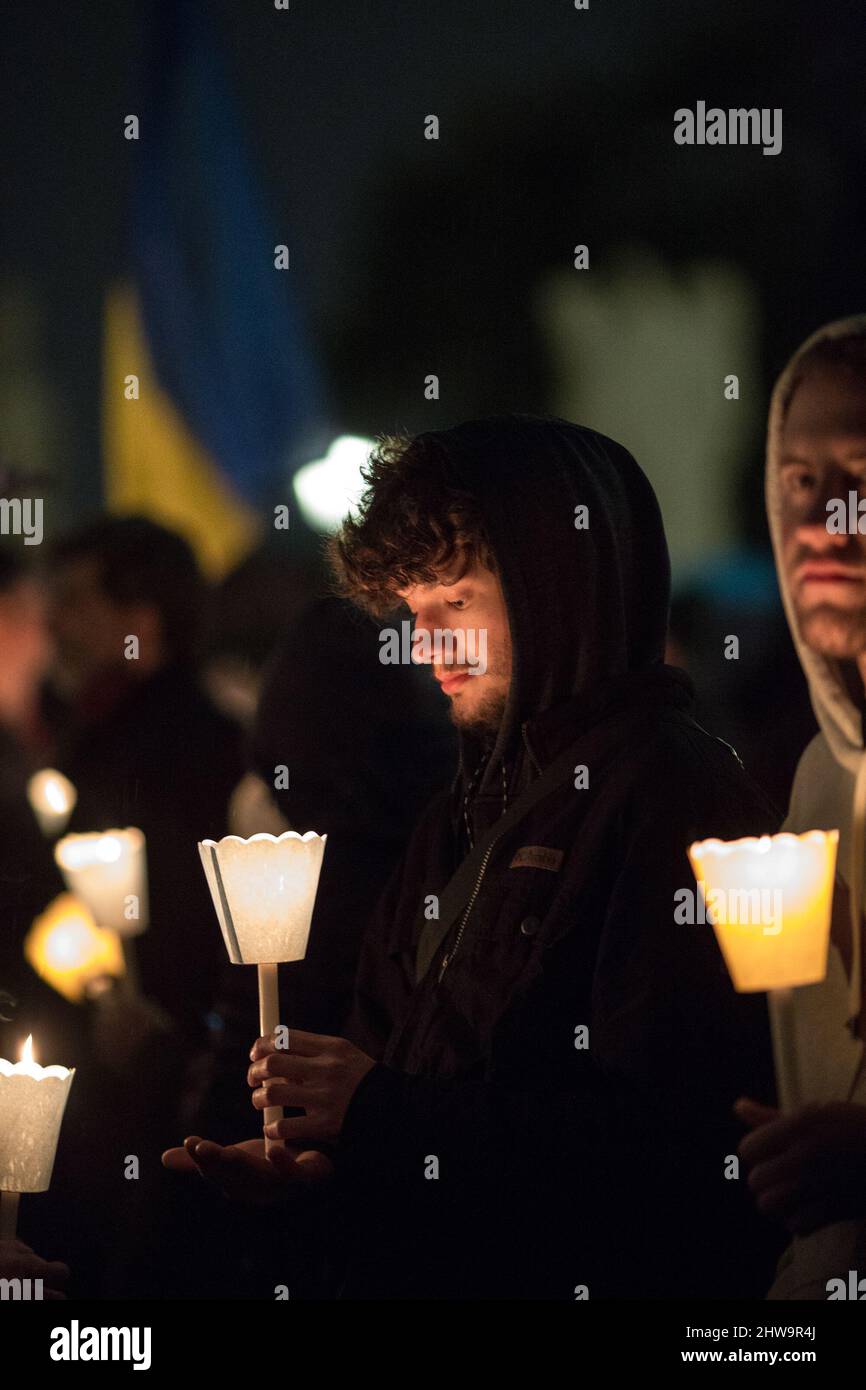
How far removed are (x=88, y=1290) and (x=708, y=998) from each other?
1.71m

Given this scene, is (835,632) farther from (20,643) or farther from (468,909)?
(20,643)

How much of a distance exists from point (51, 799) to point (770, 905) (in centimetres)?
203

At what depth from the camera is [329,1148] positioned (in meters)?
2.75

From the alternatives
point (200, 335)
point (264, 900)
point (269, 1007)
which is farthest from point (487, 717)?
point (200, 335)

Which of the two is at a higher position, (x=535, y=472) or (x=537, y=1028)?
(x=535, y=472)

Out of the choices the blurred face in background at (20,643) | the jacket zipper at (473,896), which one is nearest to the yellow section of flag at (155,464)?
the blurred face in background at (20,643)

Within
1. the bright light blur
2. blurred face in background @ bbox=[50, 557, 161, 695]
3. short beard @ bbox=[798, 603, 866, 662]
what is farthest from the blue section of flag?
short beard @ bbox=[798, 603, 866, 662]

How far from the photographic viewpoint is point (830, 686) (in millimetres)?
3098

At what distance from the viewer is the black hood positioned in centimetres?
279

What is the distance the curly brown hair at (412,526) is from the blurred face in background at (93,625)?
1149mm

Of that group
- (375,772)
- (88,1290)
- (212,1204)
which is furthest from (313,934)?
(88,1290)

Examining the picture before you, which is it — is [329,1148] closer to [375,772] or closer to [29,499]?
[375,772]

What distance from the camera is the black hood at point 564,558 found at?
279 cm

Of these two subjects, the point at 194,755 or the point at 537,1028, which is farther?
the point at 194,755
